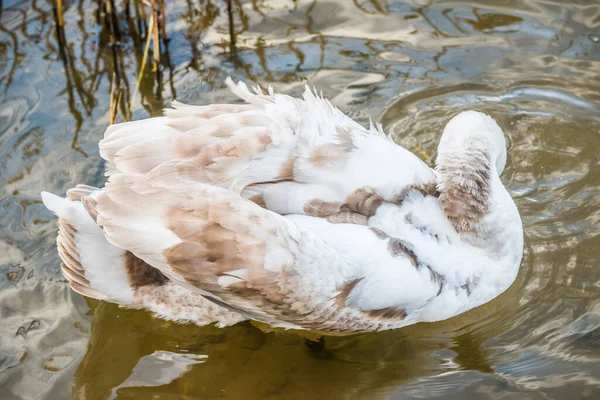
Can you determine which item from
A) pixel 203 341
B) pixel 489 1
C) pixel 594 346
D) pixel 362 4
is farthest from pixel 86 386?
pixel 489 1

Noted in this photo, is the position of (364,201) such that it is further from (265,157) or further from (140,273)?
(140,273)

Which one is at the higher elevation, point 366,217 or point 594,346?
point 366,217

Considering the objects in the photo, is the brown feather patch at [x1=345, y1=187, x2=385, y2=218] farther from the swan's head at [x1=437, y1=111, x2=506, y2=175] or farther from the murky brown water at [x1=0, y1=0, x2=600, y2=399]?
the murky brown water at [x1=0, y1=0, x2=600, y2=399]

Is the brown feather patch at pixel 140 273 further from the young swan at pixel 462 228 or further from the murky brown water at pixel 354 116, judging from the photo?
the young swan at pixel 462 228

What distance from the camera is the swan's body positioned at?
338cm

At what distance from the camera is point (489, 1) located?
20.7 ft

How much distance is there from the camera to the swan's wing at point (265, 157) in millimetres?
3580

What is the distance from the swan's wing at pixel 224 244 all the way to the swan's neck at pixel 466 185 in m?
0.67

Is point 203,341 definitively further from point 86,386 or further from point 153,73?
point 153,73

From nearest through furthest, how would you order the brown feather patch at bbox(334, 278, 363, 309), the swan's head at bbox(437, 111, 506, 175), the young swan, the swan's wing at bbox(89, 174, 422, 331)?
the swan's wing at bbox(89, 174, 422, 331) < the brown feather patch at bbox(334, 278, 363, 309) < the young swan < the swan's head at bbox(437, 111, 506, 175)

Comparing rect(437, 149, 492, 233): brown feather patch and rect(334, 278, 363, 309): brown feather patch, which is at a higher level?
rect(437, 149, 492, 233): brown feather patch

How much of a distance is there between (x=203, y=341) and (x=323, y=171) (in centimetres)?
115

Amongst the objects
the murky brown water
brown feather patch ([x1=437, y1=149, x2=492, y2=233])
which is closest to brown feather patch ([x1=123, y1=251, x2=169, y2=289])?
the murky brown water

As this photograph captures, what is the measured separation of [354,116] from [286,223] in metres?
2.11
